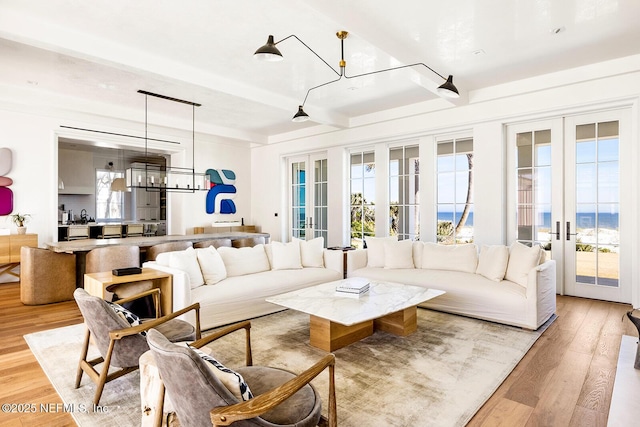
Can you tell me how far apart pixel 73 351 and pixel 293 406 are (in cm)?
253

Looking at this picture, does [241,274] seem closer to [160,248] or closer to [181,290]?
[181,290]

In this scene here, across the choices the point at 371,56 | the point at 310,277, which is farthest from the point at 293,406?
the point at 371,56

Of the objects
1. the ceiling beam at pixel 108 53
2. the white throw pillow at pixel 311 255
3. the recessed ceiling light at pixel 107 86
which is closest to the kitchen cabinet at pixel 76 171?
the recessed ceiling light at pixel 107 86

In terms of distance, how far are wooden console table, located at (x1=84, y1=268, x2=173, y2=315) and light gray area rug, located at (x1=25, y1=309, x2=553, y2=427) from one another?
21.4 inches

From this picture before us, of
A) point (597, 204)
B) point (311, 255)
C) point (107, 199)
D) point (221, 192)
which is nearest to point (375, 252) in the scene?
point (311, 255)

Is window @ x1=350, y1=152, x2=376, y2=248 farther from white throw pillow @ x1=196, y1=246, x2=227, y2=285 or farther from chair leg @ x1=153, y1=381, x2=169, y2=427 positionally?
chair leg @ x1=153, y1=381, x2=169, y2=427

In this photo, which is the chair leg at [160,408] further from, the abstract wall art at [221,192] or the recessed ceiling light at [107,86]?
the abstract wall art at [221,192]

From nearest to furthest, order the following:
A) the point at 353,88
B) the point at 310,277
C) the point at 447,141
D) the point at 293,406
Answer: the point at 293,406 < the point at 310,277 < the point at 353,88 < the point at 447,141

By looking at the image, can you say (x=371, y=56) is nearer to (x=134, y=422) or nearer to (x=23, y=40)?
(x=23, y=40)

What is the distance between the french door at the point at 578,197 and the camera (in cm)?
466

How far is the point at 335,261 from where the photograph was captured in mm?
5203

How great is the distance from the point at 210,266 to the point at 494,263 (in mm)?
3293

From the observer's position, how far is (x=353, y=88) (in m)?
5.43

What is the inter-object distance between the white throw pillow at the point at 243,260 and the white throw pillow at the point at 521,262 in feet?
9.84
